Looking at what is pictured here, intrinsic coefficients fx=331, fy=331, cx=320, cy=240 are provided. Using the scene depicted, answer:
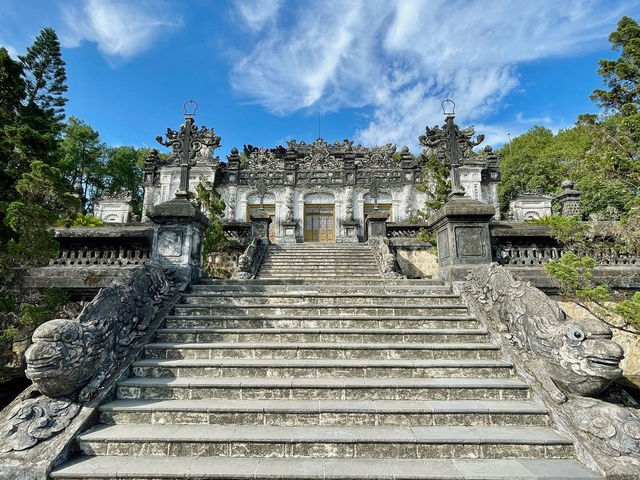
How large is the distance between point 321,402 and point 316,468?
0.70 meters

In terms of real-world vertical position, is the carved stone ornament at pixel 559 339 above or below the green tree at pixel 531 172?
below

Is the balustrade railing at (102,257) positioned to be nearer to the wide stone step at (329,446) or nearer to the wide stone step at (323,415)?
the wide stone step at (323,415)

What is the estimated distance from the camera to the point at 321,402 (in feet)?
10.3

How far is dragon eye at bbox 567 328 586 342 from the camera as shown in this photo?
2.95 m

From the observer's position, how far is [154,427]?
115 inches

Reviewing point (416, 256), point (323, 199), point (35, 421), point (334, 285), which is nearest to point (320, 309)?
point (334, 285)

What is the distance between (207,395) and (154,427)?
0.51 m

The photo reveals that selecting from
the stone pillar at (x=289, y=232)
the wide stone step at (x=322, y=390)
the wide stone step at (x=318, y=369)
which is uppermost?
the stone pillar at (x=289, y=232)

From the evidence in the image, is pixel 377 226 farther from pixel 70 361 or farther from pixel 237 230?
pixel 70 361

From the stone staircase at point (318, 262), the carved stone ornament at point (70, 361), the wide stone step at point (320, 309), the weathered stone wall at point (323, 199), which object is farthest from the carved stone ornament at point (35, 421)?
the weathered stone wall at point (323, 199)

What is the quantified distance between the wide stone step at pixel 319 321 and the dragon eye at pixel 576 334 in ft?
4.64

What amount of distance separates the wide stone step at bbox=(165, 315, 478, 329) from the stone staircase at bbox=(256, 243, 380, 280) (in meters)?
4.21

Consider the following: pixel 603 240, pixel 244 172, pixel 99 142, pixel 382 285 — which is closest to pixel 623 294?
pixel 603 240

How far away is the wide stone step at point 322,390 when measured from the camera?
10.7ft
